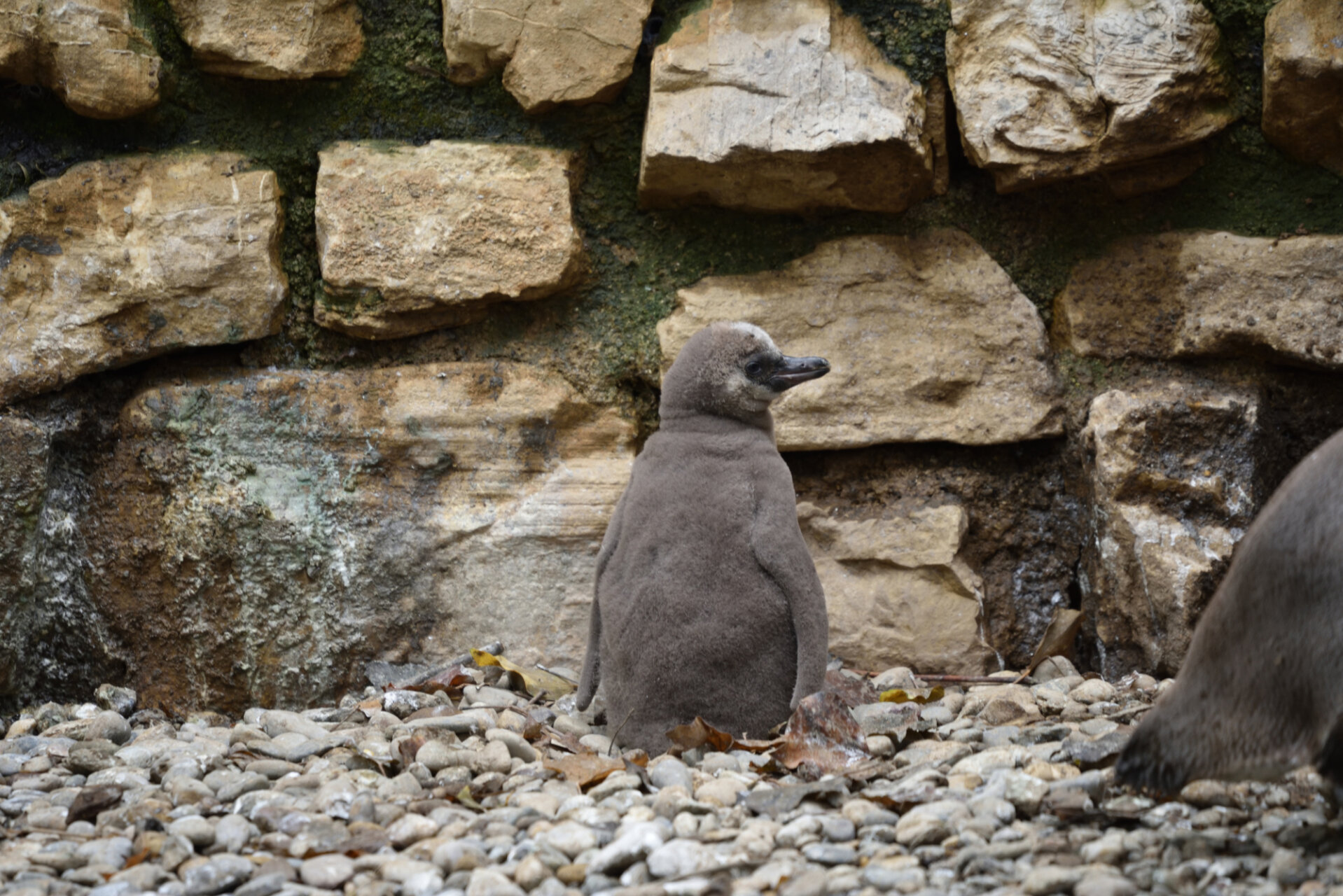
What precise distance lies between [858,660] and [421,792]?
1.45m

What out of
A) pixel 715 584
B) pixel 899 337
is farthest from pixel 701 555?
pixel 899 337

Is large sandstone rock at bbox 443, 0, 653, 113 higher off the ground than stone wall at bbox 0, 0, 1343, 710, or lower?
higher

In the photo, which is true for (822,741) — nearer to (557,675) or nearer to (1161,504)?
(557,675)

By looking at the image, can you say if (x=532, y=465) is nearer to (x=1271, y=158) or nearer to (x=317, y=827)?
(x=317, y=827)

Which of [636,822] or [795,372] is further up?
[795,372]

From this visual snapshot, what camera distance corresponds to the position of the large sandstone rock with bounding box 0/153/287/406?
326 centimetres

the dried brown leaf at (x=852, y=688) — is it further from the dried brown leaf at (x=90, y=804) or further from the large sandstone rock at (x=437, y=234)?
the dried brown leaf at (x=90, y=804)

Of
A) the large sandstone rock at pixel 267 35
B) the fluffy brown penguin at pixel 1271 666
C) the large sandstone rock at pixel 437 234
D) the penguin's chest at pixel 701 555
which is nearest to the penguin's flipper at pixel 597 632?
the penguin's chest at pixel 701 555

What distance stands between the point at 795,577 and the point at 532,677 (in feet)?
3.15

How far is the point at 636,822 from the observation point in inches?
76.0

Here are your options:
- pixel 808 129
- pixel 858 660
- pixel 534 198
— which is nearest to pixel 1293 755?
pixel 858 660

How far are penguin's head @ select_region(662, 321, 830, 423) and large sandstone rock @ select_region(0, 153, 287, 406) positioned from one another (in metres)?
1.24

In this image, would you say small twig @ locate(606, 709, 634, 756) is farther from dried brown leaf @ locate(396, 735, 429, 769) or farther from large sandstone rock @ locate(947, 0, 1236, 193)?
large sandstone rock @ locate(947, 0, 1236, 193)

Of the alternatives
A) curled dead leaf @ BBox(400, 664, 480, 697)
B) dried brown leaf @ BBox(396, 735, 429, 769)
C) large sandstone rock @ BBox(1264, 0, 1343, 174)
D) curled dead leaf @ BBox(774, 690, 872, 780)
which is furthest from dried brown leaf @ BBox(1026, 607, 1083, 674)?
dried brown leaf @ BBox(396, 735, 429, 769)
